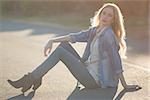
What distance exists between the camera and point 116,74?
6723 millimetres

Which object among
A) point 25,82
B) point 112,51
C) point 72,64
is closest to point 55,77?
point 72,64

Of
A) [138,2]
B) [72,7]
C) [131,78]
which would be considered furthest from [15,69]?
[72,7]

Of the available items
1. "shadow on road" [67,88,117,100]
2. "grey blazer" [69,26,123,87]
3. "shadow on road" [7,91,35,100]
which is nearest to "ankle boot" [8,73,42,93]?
"shadow on road" [7,91,35,100]

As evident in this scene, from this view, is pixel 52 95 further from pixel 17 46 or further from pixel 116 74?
pixel 17 46

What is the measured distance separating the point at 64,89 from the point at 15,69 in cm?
220

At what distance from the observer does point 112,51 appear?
21.9 ft

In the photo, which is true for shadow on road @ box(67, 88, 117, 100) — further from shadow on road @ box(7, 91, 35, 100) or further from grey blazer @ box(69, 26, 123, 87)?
shadow on road @ box(7, 91, 35, 100)

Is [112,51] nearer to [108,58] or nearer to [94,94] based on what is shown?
[108,58]

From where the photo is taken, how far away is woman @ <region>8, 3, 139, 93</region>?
6.62 m

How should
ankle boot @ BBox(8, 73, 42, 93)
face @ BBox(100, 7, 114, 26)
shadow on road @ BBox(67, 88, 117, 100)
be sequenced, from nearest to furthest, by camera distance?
ankle boot @ BBox(8, 73, 42, 93), shadow on road @ BBox(67, 88, 117, 100), face @ BBox(100, 7, 114, 26)

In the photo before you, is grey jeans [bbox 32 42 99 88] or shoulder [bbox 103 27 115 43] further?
shoulder [bbox 103 27 115 43]

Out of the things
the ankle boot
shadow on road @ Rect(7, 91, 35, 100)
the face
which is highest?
the face

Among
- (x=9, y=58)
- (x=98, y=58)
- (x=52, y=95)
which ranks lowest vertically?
(x=9, y=58)

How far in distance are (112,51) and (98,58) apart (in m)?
0.25
